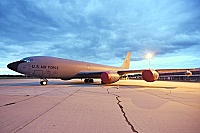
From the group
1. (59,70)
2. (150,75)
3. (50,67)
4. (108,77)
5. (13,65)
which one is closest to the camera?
(150,75)

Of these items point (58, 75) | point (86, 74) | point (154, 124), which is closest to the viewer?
point (154, 124)

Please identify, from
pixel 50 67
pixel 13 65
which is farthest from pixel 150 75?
pixel 13 65

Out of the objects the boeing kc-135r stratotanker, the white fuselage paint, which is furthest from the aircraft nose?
the white fuselage paint

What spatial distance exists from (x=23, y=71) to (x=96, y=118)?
14.0 m

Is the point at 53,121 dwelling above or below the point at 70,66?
below

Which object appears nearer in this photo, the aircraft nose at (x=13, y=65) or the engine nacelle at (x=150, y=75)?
the engine nacelle at (x=150, y=75)

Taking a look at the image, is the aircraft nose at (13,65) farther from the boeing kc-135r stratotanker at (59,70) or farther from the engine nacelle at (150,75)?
the engine nacelle at (150,75)

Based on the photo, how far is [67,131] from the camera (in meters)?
3.07

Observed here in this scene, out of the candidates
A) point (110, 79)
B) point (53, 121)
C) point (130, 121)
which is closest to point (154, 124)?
point (130, 121)

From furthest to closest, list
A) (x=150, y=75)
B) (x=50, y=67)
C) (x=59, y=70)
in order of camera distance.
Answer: (x=59, y=70)
(x=50, y=67)
(x=150, y=75)

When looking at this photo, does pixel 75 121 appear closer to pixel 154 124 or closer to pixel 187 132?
pixel 154 124

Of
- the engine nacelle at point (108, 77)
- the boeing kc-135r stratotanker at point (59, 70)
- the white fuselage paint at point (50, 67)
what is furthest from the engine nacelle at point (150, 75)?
the white fuselage paint at point (50, 67)

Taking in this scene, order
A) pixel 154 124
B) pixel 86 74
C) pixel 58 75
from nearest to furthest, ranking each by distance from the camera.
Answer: pixel 154 124
pixel 58 75
pixel 86 74

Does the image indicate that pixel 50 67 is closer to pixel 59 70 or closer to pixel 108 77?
pixel 59 70
